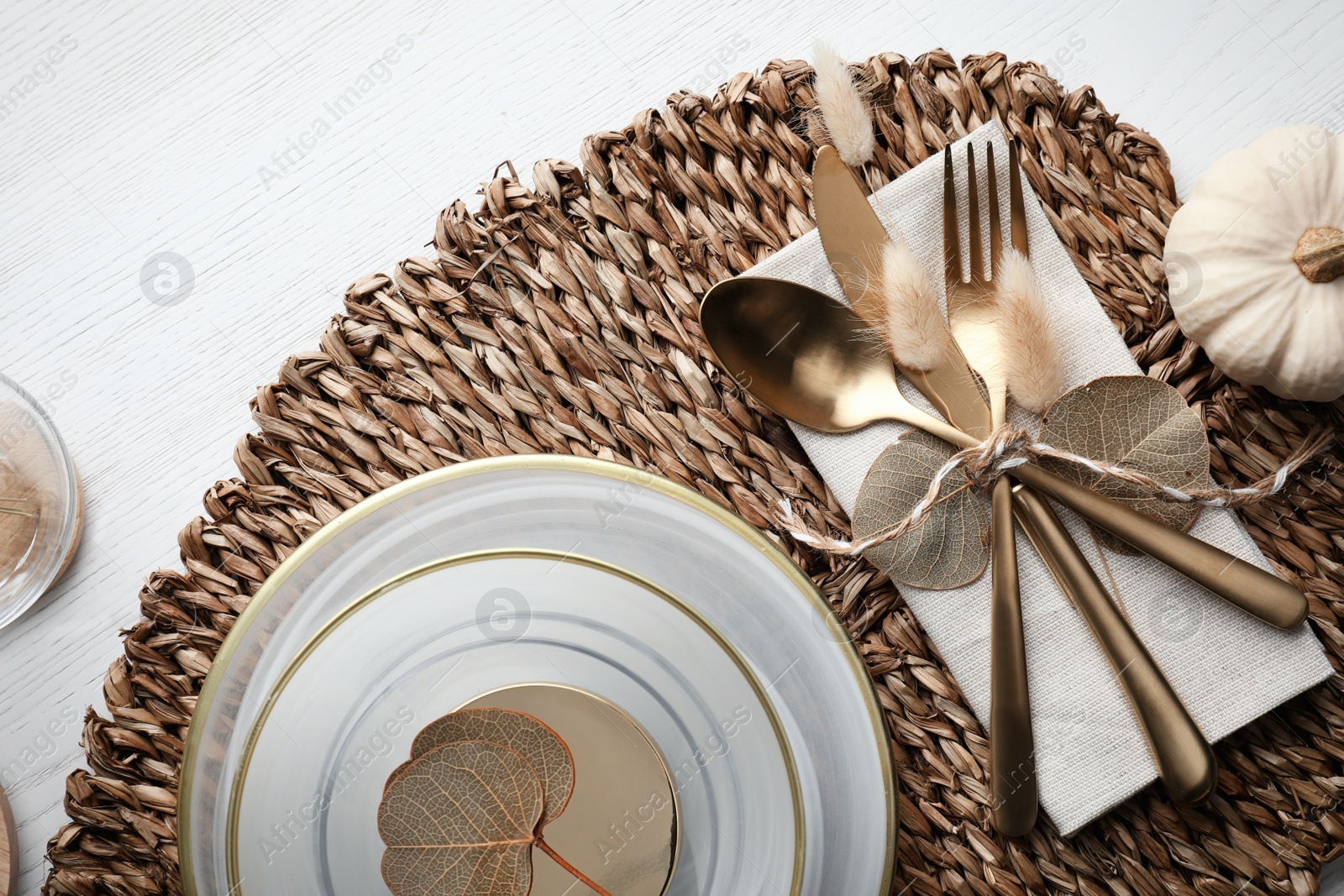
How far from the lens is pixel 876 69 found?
1.76 feet

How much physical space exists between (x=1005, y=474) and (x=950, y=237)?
15 centimetres

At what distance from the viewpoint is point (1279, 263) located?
475 millimetres

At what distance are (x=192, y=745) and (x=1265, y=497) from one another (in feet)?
2.10

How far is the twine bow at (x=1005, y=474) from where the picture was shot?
18.8 inches

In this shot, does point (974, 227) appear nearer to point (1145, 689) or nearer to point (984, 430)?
point (984, 430)

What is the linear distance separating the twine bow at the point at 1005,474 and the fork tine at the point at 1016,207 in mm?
121

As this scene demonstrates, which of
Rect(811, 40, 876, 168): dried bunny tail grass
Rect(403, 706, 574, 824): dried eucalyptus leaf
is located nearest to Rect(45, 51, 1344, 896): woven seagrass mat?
Rect(811, 40, 876, 168): dried bunny tail grass

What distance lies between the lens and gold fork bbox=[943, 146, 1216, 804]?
469 mm

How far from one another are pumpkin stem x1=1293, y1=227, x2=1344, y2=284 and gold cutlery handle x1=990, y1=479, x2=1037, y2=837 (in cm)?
23

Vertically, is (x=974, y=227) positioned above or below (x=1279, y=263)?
above

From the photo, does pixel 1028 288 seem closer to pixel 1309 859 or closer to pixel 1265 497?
pixel 1265 497

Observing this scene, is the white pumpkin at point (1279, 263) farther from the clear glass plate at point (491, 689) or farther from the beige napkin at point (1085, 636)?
the clear glass plate at point (491, 689)

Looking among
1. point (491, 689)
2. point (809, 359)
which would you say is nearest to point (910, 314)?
point (809, 359)

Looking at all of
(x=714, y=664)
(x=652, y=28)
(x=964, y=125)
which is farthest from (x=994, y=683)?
(x=652, y=28)
